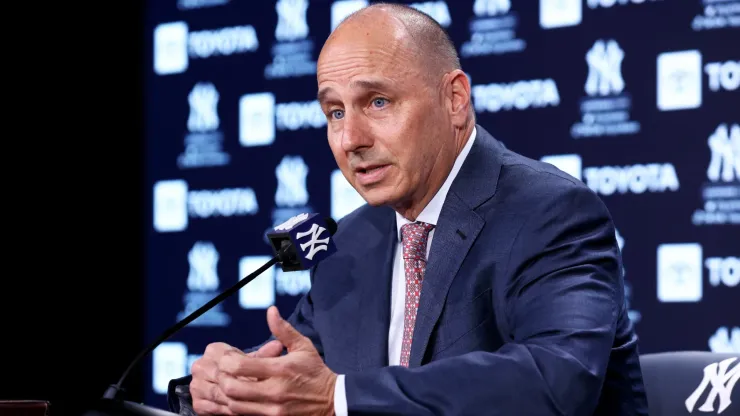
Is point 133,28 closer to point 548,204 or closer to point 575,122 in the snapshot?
point 575,122

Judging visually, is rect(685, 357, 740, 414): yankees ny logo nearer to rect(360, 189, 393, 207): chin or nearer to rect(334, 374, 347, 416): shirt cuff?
rect(360, 189, 393, 207): chin

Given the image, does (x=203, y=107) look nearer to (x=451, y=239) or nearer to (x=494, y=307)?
(x=451, y=239)

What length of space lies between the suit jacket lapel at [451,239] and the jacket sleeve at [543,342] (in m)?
0.14

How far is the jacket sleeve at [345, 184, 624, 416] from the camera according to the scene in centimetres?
151

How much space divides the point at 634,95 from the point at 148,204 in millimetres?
2790

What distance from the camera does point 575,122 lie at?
3.97m

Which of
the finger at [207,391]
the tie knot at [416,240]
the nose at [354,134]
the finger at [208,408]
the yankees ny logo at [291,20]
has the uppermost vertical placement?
the yankees ny logo at [291,20]

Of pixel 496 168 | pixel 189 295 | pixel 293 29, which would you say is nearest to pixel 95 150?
pixel 189 295

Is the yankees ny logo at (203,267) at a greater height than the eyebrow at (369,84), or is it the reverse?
the eyebrow at (369,84)

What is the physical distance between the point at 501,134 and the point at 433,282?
2291 mm

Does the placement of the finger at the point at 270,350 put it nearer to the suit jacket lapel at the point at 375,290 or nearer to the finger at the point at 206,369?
the finger at the point at 206,369

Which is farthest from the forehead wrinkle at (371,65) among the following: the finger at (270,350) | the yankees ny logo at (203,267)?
the yankees ny logo at (203,267)

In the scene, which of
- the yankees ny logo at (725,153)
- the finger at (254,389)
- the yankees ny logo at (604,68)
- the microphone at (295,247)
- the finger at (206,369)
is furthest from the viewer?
the yankees ny logo at (604,68)

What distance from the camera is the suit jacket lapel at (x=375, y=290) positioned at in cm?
208
